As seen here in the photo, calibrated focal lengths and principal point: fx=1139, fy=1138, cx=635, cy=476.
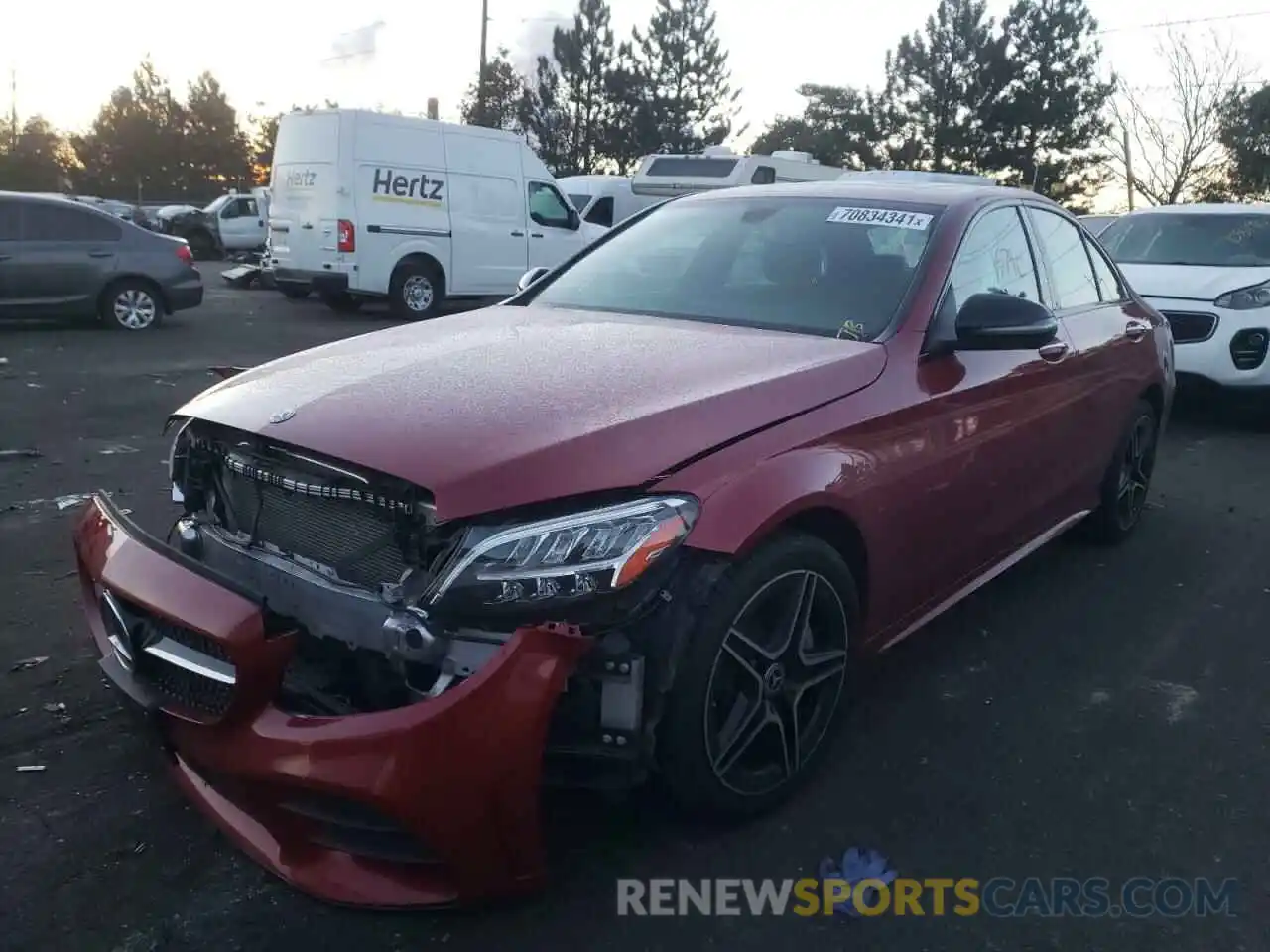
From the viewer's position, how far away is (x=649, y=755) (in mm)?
2572

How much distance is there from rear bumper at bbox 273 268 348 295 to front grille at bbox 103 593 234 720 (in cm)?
1230

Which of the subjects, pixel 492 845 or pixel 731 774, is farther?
pixel 731 774

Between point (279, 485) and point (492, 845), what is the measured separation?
1.01 m

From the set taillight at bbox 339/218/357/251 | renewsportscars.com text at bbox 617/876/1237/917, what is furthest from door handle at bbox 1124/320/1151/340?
taillight at bbox 339/218/357/251

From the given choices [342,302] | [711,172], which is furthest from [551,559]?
[711,172]

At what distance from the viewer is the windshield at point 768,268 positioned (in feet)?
12.0

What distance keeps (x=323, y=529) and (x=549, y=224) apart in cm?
1406

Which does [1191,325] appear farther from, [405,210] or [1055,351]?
[405,210]

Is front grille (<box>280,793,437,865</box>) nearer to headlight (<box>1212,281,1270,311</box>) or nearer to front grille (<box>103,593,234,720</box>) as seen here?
front grille (<box>103,593,234,720</box>)

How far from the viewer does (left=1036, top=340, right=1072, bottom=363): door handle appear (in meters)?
4.14


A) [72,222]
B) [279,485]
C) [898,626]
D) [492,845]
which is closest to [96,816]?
[279,485]

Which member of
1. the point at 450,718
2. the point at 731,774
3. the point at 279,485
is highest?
the point at 279,485

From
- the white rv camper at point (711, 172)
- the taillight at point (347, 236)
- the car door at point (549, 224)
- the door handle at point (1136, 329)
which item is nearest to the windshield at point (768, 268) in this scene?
the door handle at point (1136, 329)

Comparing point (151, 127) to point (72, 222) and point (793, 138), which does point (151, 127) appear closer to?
point (793, 138)
